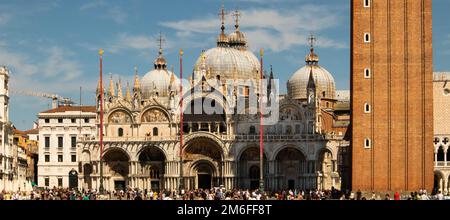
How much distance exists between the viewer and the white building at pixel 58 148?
112 metres

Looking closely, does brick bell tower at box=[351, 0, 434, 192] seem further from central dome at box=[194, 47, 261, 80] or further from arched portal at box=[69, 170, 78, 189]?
arched portal at box=[69, 170, 78, 189]

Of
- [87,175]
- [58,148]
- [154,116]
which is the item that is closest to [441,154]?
[154,116]

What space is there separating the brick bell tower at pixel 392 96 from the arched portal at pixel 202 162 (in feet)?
95.5

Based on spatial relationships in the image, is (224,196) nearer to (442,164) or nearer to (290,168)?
(442,164)

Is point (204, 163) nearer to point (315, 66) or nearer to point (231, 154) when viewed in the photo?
point (231, 154)

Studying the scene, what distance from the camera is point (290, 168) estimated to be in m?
97.2

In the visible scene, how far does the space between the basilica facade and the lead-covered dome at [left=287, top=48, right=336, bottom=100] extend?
15738 mm

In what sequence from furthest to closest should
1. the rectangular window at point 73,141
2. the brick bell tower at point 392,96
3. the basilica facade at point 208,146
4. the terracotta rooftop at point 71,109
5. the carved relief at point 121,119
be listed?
the terracotta rooftop at point 71,109, the rectangular window at point 73,141, the carved relief at point 121,119, the basilica facade at point 208,146, the brick bell tower at point 392,96

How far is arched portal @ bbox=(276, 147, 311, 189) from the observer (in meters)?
96.0

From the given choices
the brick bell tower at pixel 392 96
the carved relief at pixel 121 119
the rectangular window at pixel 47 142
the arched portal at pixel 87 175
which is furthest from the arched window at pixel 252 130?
the brick bell tower at pixel 392 96

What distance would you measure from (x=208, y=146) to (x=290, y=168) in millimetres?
8926

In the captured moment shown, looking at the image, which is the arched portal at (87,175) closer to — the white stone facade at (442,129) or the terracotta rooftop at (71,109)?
the terracotta rooftop at (71,109)
